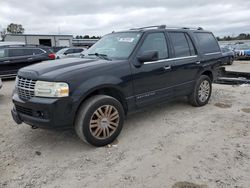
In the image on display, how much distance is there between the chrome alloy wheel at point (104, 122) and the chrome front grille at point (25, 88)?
0.98 meters

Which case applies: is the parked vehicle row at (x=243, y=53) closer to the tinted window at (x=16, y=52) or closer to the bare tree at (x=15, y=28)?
the tinted window at (x=16, y=52)

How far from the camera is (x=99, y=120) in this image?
394cm

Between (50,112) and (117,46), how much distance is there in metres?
1.96

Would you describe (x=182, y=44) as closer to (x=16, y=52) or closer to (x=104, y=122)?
(x=104, y=122)

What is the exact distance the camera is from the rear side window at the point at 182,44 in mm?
5293

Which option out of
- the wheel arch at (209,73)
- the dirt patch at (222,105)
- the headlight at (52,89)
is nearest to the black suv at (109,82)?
the headlight at (52,89)

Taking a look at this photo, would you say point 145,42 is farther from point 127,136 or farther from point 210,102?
point 210,102

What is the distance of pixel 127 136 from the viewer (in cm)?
448

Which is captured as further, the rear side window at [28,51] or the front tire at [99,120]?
the rear side window at [28,51]

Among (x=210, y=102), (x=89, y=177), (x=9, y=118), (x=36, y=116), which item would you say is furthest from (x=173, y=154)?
(x=9, y=118)

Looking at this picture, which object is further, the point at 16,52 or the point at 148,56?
the point at 16,52

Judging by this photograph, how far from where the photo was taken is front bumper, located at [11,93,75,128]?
3.53m

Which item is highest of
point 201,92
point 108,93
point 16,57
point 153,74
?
point 16,57

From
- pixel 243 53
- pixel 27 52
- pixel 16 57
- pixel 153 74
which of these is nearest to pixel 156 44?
pixel 153 74
